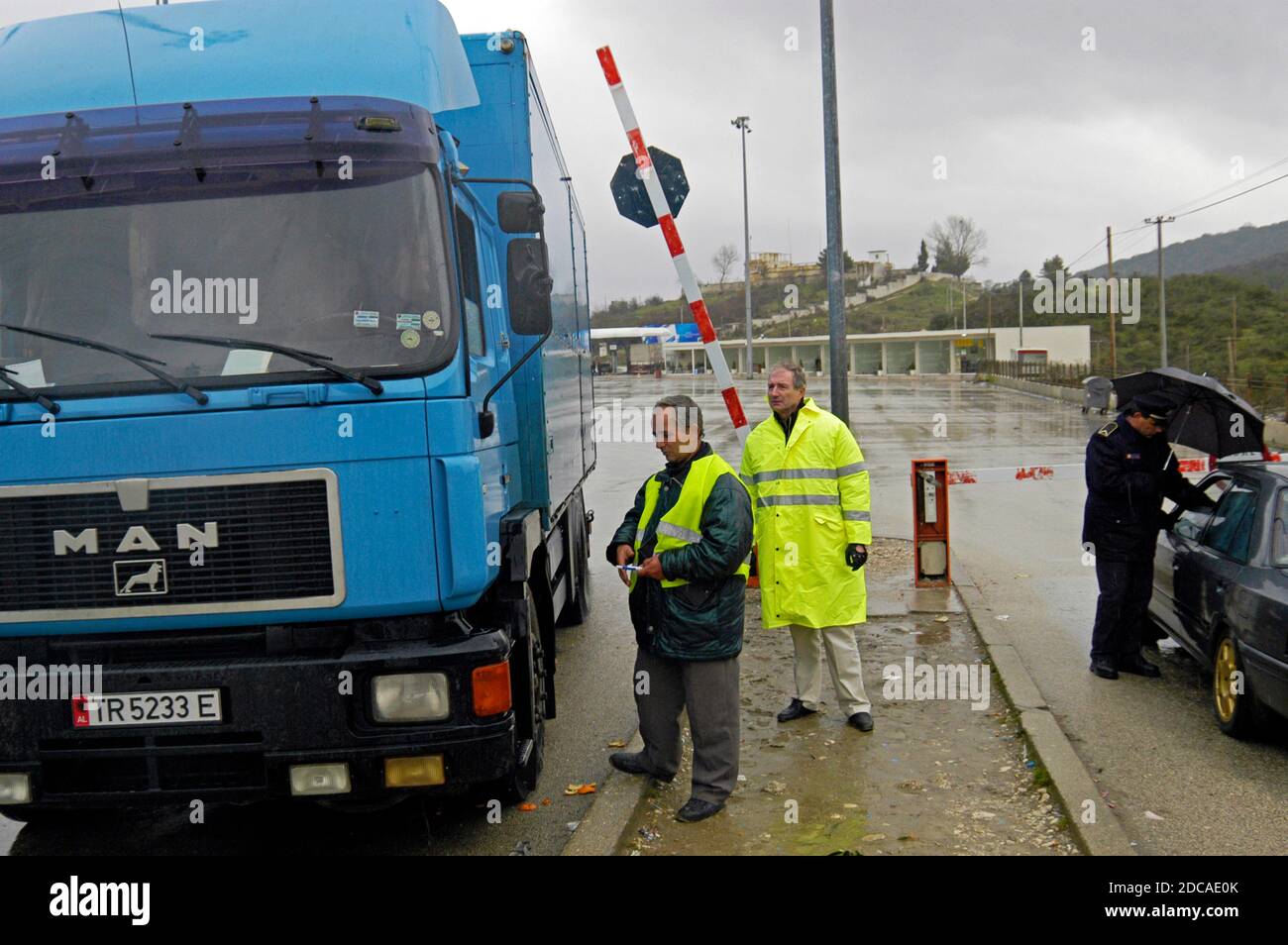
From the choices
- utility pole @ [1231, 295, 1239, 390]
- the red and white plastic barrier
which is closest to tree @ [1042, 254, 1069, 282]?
utility pole @ [1231, 295, 1239, 390]

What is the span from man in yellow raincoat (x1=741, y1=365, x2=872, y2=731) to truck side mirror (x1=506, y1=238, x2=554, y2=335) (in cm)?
179

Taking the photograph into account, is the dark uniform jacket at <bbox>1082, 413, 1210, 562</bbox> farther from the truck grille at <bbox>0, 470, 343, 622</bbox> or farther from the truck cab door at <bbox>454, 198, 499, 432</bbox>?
the truck grille at <bbox>0, 470, 343, 622</bbox>

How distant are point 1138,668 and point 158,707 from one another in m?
5.71

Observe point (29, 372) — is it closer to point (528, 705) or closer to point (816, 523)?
point (528, 705)

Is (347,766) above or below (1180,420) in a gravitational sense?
below

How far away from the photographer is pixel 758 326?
405ft

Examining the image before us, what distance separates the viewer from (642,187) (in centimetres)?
756

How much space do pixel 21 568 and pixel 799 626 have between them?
3726mm

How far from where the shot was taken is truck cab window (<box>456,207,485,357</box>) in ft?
14.3

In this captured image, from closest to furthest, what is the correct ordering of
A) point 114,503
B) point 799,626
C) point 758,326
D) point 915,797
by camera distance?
point 114,503
point 915,797
point 799,626
point 758,326

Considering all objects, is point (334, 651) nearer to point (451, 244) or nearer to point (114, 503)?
point (114, 503)

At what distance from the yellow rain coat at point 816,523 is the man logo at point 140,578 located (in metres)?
3.19

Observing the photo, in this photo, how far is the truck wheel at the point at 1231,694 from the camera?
5.63 meters

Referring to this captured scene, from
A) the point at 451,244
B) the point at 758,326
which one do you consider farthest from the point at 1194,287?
the point at 451,244
